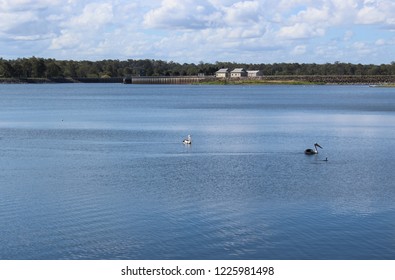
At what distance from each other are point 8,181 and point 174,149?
56.4 ft

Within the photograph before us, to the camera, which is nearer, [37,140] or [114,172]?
[114,172]

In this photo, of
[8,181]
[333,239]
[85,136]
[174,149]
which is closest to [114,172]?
[8,181]

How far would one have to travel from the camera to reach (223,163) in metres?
43.9

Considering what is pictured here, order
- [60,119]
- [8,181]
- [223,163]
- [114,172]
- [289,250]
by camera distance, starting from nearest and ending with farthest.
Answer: [289,250]
[8,181]
[114,172]
[223,163]
[60,119]

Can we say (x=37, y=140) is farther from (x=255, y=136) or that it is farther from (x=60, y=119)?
(x=60, y=119)

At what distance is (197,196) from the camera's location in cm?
3269

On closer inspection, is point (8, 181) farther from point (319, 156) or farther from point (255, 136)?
point (255, 136)

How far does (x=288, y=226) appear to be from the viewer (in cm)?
2720

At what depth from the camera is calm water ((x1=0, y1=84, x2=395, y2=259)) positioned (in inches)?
966

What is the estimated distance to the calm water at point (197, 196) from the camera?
24.5 meters

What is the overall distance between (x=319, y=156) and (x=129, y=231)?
24.4 metres

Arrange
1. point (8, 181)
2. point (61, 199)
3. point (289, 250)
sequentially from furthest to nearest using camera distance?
point (8, 181)
point (61, 199)
point (289, 250)

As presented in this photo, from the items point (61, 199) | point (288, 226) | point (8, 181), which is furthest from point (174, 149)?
point (288, 226)

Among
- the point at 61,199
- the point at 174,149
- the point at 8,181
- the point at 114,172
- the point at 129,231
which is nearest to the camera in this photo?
the point at 129,231
